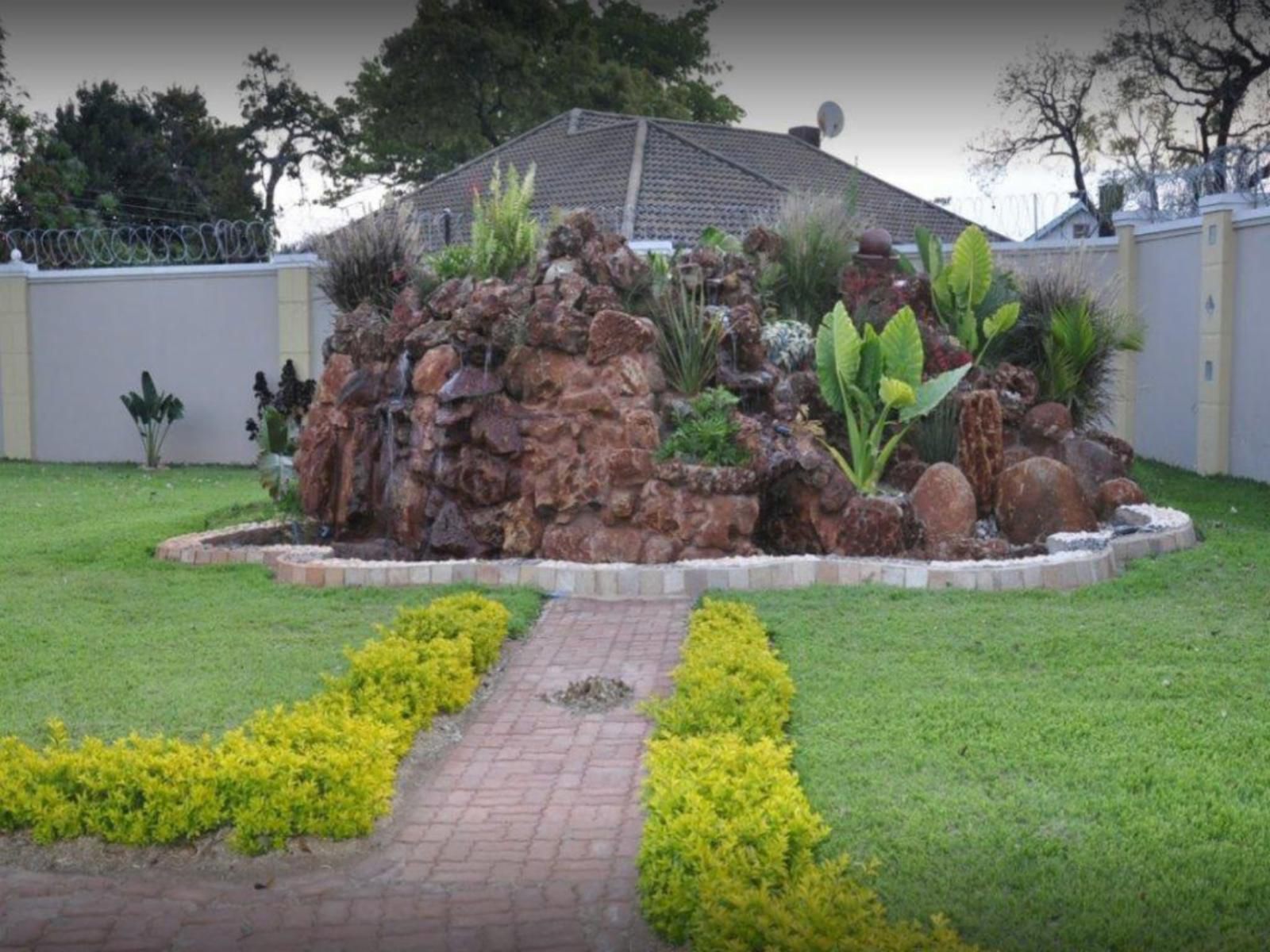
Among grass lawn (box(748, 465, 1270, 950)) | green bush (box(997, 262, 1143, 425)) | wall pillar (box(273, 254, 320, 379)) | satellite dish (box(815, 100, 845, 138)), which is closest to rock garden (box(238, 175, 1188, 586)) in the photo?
green bush (box(997, 262, 1143, 425))

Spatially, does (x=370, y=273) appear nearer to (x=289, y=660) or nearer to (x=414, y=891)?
(x=289, y=660)

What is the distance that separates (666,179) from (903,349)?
12.8 meters

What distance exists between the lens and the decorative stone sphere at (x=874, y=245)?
41.3ft

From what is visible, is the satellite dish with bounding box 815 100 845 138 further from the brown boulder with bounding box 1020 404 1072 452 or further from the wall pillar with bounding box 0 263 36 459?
the wall pillar with bounding box 0 263 36 459

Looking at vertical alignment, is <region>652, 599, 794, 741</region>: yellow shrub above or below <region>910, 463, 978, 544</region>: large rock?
below

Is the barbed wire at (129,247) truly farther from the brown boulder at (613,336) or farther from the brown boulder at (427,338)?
the brown boulder at (613,336)

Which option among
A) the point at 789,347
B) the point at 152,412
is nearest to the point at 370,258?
the point at 789,347

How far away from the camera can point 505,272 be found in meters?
11.7

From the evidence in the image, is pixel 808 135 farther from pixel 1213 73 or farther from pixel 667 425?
pixel 667 425

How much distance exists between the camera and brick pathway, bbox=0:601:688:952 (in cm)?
396

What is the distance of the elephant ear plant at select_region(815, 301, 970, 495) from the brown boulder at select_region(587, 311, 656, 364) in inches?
56.8

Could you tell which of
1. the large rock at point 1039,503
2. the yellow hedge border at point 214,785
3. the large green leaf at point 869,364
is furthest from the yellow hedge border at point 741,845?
the large rock at point 1039,503

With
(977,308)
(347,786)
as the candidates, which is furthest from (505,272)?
(347,786)

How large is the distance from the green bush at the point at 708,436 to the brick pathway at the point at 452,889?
418 centimetres
